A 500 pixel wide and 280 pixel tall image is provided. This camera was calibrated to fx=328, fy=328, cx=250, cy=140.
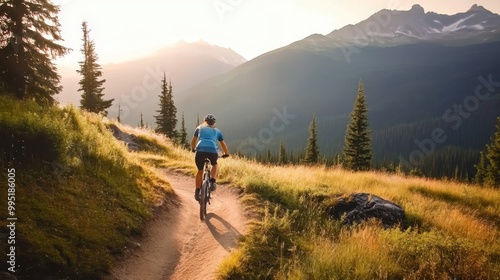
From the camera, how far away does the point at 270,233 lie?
823cm

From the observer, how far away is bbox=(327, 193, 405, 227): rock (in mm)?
10391

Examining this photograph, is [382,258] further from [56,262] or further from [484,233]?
[56,262]

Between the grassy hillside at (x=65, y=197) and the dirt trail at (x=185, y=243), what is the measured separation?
1.27 ft

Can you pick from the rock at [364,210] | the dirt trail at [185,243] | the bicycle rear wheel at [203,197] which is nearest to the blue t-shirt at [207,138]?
the bicycle rear wheel at [203,197]

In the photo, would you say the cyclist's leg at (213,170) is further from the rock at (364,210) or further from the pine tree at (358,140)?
the pine tree at (358,140)

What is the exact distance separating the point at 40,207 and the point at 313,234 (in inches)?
244

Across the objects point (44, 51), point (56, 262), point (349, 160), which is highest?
point (44, 51)

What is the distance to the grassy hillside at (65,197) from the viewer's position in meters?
5.70

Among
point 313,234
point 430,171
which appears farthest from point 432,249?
point 430,171

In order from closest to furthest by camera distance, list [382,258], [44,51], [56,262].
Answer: [56,262], [382,258], [44,51]

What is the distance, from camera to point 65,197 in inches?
295

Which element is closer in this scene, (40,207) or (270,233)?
(40,207)

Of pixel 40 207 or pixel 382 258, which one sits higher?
pixel 40 207

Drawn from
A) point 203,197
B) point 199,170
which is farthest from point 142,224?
point 199,170
